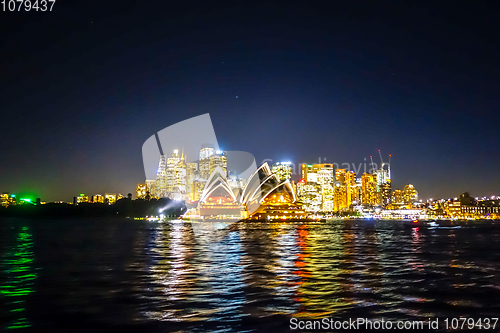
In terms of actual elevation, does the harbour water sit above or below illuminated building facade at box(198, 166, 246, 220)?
below

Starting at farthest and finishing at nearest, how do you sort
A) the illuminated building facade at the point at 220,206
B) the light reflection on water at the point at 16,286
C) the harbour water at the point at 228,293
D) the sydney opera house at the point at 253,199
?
the illuminated building facade at the point at 220,206
the sydney opera house at the point at 253,199
the light reflection on water at the point at 16,286
the harbour water at the point at 228,293

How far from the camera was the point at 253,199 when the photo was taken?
412 ft

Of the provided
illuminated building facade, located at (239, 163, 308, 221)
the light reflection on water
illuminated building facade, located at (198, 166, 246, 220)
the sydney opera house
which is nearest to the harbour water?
the light reflection on water

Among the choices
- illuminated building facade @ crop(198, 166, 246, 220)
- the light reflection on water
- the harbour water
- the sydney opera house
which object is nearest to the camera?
the harbour water

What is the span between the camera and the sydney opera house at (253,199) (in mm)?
119688

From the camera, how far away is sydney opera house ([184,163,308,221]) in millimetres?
119688

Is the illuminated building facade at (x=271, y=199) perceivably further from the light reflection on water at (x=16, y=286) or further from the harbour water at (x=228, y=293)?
the harbour water at (x=228, y=293)

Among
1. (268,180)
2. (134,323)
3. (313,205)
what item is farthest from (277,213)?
(134,323)

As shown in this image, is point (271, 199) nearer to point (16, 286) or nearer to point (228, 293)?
point (16, 286)

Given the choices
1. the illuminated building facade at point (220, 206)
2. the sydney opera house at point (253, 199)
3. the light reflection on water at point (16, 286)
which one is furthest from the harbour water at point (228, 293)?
the illuminated building facade at point (220, 206)

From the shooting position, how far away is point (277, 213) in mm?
124688

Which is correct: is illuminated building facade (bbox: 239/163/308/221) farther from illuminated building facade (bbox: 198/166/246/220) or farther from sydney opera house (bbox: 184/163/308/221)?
illuminated building facade (bbox: 198/166/246/220)

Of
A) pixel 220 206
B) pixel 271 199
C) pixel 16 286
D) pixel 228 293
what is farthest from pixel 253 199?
pixel 228 293

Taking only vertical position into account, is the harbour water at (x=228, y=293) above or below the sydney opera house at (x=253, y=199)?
below
